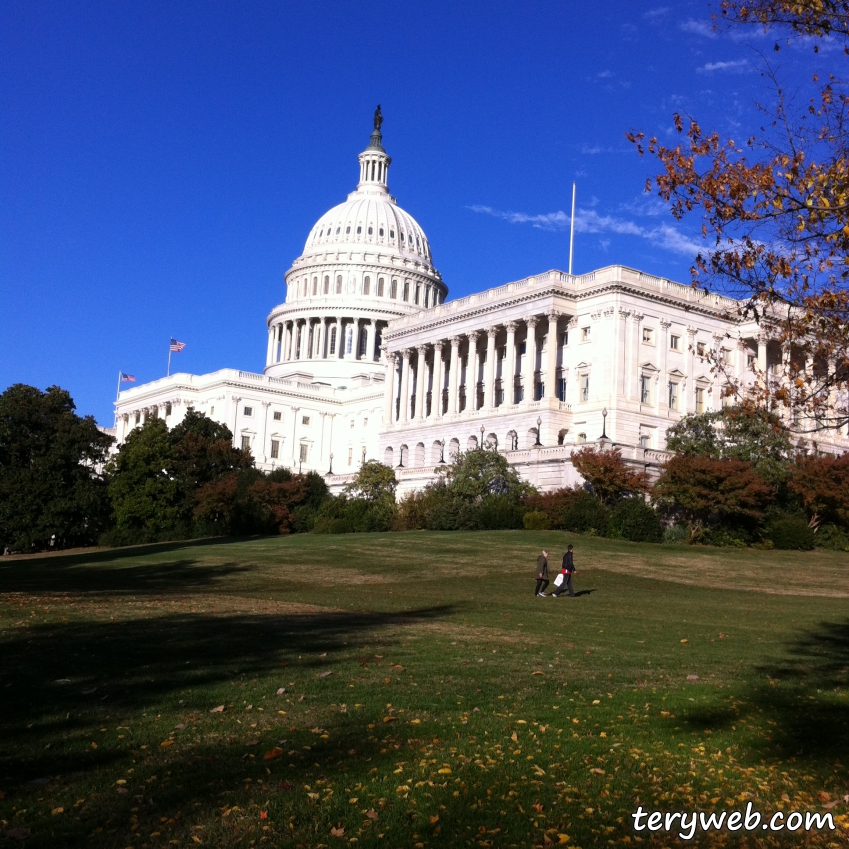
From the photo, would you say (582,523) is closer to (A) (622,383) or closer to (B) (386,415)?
(A) (622,383)

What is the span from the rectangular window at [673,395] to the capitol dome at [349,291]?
214ft

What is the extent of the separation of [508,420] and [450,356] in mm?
14711

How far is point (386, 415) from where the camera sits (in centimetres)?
11456

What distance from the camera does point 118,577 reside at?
43156mm

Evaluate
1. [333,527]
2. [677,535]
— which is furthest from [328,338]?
[677,535]

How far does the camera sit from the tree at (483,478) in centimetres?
7675

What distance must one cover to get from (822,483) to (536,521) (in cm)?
1750

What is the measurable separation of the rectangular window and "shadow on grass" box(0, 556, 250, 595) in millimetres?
52781

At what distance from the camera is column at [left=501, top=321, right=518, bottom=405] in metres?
98.8

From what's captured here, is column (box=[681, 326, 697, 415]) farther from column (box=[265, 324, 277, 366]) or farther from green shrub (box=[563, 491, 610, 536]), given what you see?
column (box=[265, 324, 277, 366])

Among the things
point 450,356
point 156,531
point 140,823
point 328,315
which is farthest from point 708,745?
point 328,315

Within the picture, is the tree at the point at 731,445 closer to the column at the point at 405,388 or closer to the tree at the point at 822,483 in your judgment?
the tree at the point at 822,483

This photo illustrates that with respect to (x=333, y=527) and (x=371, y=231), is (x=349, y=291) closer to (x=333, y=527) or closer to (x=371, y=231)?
(x=371, y=231)

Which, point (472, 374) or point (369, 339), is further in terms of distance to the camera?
point (369, 339)
